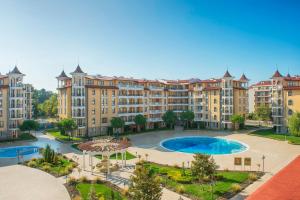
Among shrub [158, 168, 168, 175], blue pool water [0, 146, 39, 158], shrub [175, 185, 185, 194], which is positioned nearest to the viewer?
shrub [175, 185, 185, 194]

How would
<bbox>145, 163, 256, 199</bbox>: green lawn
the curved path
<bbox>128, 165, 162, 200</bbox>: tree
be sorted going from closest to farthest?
<bbox>128, 165, 162, 200</bbox>: tree → the curved path → <bbox>145, 163, 256, 199</bbox>: green lawn

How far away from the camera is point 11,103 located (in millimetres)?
49875

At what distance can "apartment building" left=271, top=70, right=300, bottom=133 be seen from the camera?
5241 cm

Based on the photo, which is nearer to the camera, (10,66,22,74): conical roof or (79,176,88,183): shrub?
(79,176,88,183): shrub

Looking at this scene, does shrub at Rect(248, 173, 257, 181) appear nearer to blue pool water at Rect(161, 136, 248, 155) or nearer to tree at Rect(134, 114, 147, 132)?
blue pool water at Rect(161, 136, 248, 155)

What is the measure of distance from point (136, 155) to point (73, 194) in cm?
1489

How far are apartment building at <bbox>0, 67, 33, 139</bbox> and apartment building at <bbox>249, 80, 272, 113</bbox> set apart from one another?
73.1 m

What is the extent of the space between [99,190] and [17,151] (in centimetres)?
2314

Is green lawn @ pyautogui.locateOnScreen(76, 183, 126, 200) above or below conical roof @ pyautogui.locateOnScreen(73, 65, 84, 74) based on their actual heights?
below

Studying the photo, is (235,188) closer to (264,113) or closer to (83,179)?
(83,179)

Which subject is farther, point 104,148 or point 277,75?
point 277,75

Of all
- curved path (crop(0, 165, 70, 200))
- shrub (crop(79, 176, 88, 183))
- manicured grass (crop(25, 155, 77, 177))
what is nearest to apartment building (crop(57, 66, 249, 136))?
manicured grass (crop(25, 155, 77, 177))

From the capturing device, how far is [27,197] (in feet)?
70.2

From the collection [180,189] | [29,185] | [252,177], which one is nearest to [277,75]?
[252,177]
